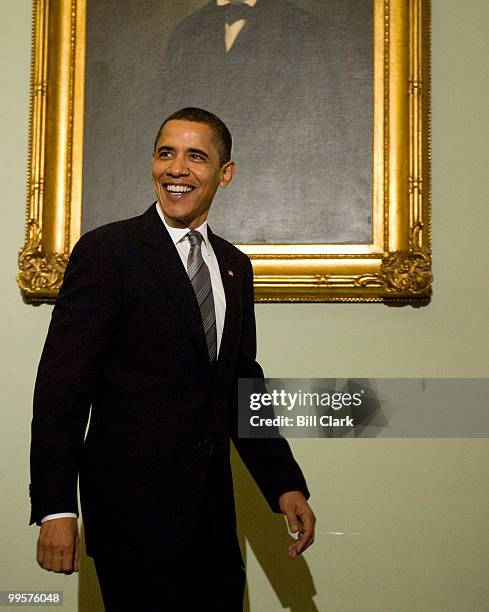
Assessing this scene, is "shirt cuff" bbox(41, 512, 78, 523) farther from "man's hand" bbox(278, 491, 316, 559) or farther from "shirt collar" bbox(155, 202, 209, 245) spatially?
"shirt collar" bbox(155, 202, 209, 245)

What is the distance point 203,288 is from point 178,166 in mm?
335

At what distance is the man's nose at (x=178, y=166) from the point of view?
7.34ft

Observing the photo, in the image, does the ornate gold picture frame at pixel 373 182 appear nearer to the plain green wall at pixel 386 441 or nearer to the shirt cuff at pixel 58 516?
the plain green wall at pixel 386 441

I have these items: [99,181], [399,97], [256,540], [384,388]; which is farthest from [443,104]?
[256,540]

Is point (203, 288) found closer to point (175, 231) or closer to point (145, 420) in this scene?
point (175, 231)

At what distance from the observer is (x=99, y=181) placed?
119 inches

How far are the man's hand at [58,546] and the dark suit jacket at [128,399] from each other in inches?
1.3

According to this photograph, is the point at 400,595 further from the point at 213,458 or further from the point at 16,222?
the point at 16,222

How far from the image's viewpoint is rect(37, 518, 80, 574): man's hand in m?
1.87

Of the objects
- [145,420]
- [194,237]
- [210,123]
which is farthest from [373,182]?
[145,420]

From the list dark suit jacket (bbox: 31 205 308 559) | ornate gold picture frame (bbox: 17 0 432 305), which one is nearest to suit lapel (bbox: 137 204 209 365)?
dark suit jacket (bbox: 31 205 308 559)

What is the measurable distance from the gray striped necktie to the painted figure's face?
0.07m

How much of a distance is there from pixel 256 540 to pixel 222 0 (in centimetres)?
192

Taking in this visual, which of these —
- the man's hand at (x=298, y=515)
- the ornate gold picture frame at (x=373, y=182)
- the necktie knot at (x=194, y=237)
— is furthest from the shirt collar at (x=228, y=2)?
the man's hand at (x=298, y=515)
